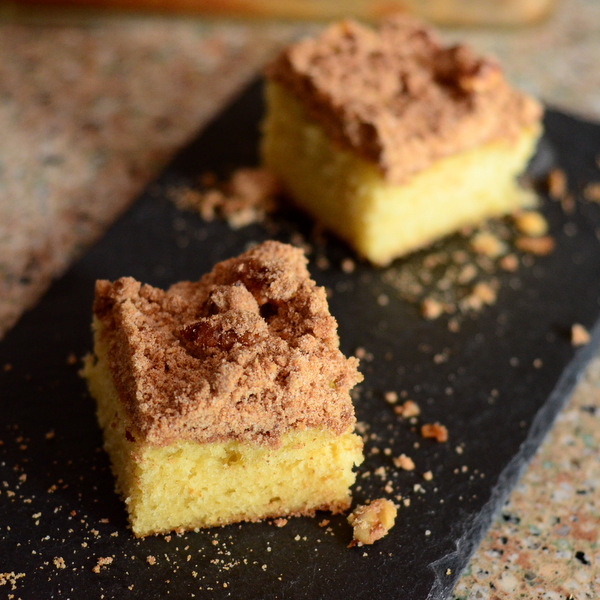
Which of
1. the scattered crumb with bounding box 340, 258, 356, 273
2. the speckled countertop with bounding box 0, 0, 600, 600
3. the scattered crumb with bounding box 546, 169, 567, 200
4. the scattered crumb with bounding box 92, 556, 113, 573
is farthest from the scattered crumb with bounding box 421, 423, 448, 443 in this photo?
the scattered crumb with bounding box 546, 169, 567, 200

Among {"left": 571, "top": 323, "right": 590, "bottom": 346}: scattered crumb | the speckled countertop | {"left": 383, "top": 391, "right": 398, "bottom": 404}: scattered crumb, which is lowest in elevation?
the speckled countertop

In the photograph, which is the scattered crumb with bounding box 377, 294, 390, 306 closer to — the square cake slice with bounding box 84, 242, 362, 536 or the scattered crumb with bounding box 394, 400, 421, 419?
the scattered crumb with bounding box 394, 400, 421, 419

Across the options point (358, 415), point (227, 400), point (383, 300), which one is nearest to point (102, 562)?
point (227, 400)

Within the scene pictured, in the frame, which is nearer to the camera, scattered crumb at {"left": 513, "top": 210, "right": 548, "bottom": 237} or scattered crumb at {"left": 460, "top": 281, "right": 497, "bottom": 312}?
scattered crumb at {"left": 460, "top": 281, "right": 497, "bottom": 312}

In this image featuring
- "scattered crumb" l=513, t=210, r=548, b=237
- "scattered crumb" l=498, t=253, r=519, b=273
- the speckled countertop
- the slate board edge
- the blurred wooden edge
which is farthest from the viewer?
the blurred wooden edge

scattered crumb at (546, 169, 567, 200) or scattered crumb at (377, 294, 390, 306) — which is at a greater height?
scattered crumb at (546, 169, 567, 200)

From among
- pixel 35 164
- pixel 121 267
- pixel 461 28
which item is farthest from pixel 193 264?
pixel 461 28

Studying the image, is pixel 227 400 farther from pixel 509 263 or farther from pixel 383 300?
pixel 509 263
